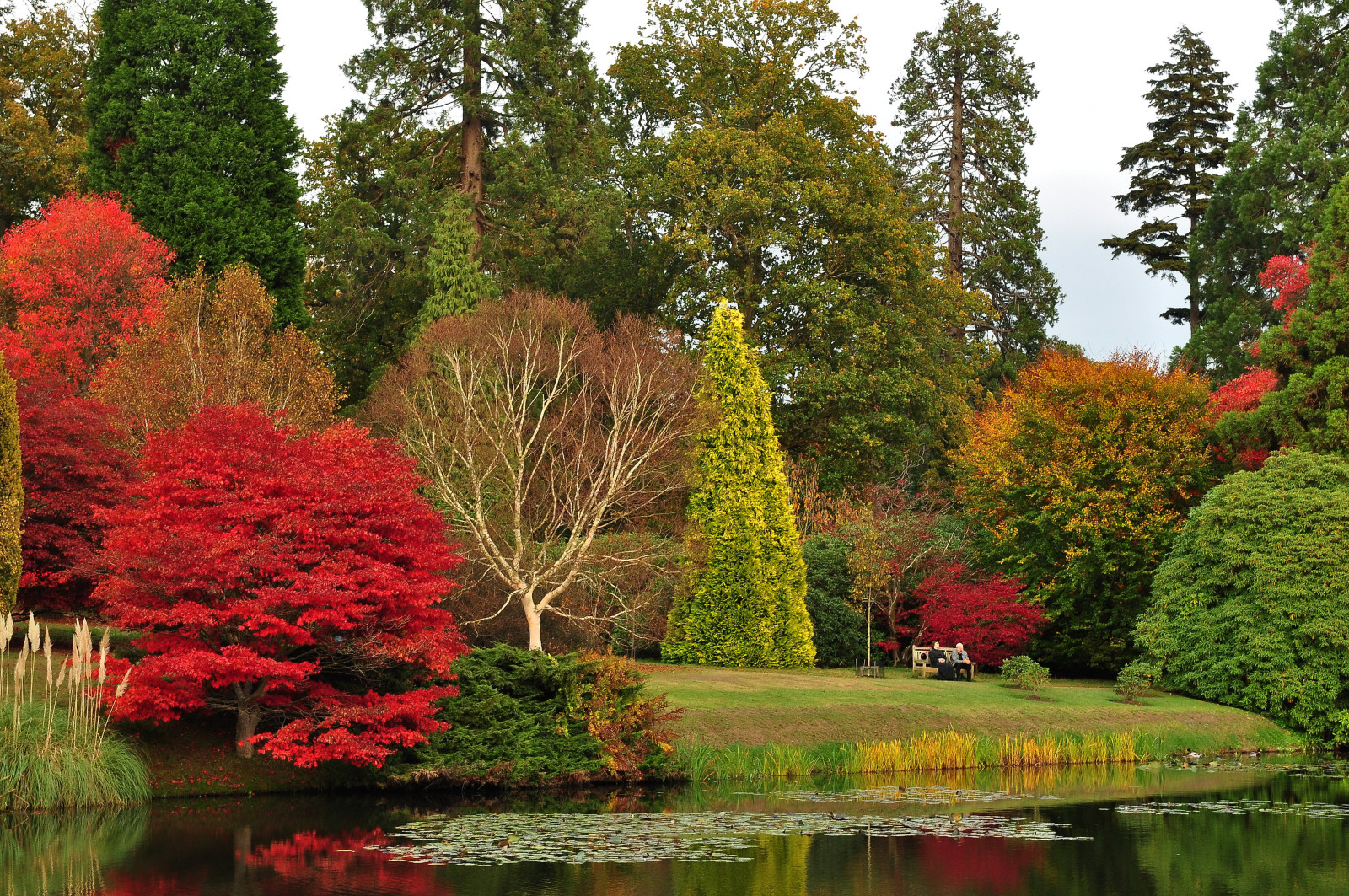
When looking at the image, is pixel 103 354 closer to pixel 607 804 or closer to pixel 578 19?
pixel 607 804

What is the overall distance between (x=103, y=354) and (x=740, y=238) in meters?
17.1

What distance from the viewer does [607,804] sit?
16.9 m

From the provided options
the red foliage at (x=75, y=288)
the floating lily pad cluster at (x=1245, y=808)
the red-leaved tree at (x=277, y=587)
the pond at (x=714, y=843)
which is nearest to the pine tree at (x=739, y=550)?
the pond at (x=714, y=843)

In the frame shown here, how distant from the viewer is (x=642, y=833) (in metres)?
14.2

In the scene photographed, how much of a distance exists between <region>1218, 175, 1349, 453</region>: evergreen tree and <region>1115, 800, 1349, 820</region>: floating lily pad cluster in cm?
1215

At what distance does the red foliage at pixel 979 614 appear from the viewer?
28.8m

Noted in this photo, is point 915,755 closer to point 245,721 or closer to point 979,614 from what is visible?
point 979,614

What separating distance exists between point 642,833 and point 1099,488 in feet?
61.5

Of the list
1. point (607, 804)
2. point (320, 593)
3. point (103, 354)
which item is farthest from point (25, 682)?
point (103, 354)

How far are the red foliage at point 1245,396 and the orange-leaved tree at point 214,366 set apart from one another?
20528 mm

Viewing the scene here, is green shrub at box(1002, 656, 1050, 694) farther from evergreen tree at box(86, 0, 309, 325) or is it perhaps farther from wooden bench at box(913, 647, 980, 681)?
evergreen tree at box(86, 0, 309, 325)

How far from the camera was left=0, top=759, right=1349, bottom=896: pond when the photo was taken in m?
11.9

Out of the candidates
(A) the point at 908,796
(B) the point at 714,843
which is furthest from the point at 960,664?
(B) the point at 714,843

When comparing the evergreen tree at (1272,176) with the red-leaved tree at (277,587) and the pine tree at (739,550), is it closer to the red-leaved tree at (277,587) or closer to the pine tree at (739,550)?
the pine tree at (739,550)
